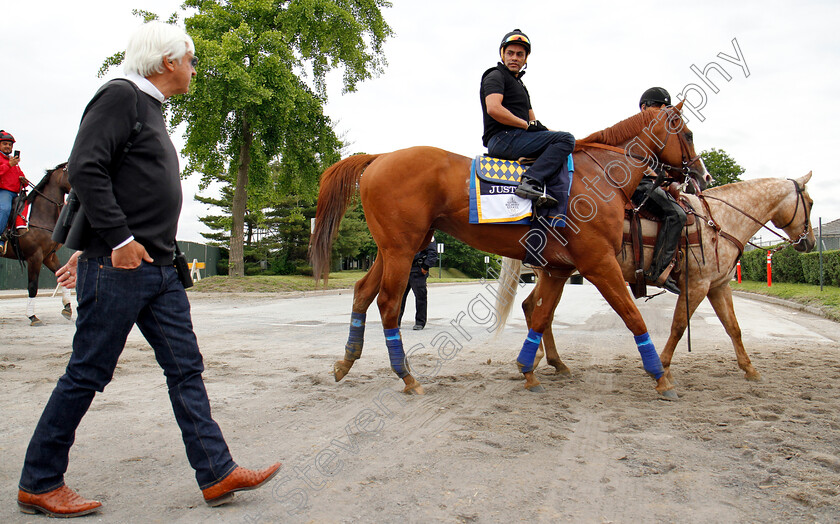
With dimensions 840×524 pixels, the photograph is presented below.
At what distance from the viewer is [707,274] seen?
567 centimetres

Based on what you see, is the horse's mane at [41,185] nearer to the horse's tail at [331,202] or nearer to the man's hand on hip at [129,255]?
the horse's tail at [331,202]

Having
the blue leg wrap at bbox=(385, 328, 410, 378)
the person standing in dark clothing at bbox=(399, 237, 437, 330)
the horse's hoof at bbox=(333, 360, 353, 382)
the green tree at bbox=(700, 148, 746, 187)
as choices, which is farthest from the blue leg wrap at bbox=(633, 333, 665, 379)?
A: the green tree at bbox=(700, 148, 746, 187)

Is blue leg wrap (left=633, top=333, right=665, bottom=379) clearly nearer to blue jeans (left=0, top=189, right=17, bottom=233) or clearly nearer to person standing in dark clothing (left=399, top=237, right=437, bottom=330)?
person standing in dark clothing (left=399, top=237, right=437, bottom=330)

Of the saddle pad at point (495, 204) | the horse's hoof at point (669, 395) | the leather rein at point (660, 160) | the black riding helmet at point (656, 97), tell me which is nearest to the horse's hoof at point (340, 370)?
the saddle pad at point (495, 204)

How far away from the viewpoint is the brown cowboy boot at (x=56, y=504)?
95.6 inches

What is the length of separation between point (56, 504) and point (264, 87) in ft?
64.7

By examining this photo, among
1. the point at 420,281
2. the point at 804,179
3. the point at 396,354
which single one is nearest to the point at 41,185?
the point at 420,281

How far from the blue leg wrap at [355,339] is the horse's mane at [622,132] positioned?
2825 mm

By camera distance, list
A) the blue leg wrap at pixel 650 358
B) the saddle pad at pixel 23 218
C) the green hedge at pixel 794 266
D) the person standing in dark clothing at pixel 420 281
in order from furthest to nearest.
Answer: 1. the green hedge at pixel 794 266
2. the person standing in dark clothing at pixel 420 281
3. the saddle pad at pixel 23 218
4. the blue leg wrap at pixel 650 358

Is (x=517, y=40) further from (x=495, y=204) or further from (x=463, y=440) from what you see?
(x=463, y=440)

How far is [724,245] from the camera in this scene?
19.2 ft

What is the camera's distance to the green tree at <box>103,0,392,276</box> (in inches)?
762

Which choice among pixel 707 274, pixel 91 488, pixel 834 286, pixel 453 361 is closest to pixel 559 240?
pixel 707 274

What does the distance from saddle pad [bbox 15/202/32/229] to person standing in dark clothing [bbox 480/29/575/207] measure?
8.61m
